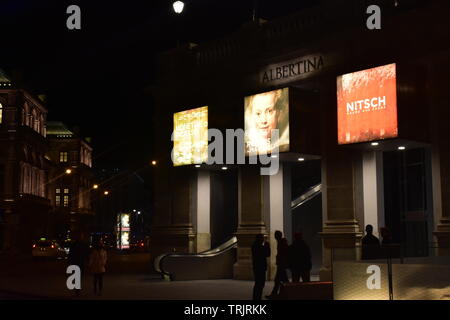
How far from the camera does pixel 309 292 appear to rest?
16.1 m

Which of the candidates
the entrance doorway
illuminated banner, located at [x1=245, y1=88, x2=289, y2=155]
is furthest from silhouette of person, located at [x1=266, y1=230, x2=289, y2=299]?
the entrance doorway

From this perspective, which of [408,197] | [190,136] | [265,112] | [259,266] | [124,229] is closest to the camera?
[259,266]

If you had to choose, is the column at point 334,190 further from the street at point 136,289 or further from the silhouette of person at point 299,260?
the silhouette of person at point 299,260

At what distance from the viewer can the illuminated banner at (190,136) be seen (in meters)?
26.7

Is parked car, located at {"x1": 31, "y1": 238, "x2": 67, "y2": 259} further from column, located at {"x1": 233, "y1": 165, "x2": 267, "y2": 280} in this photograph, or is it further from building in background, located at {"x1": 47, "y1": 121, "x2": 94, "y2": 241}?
building in background, located at {"x1": 47, "y1": 121, "x2": 94, "y2": 241}

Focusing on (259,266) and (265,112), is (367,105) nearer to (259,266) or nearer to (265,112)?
(265,112)

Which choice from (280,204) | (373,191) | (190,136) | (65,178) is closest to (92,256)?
(280,204)

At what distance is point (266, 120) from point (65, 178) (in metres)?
96.7

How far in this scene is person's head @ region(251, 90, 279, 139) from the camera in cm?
2356

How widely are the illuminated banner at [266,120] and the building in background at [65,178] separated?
91007 millimetres

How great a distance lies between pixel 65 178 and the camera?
11588 cm

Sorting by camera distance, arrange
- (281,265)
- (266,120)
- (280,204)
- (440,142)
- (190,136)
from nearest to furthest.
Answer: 1. (281,265)
2. (440,142)
3. (266,120)
4. (280,204)
5. (190,136)
